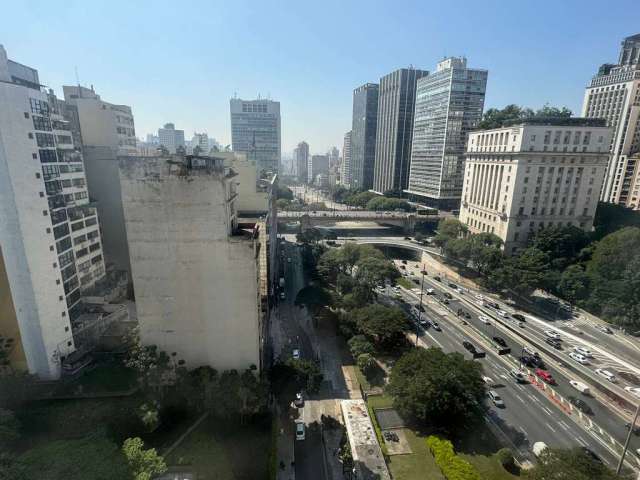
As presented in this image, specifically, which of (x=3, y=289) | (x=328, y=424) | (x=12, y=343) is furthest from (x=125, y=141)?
(x=328, y=424)

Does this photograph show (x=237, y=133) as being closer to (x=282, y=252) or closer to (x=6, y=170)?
(x=282, y=252)

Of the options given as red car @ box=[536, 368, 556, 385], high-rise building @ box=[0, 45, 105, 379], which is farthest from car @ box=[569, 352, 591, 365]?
high-rise building @ box=[0, 45, 105, 379]

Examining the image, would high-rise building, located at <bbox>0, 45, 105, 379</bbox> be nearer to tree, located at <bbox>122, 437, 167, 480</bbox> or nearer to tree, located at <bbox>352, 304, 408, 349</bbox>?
tree, located at <bbox>122, 437, 167, 480</bbox>

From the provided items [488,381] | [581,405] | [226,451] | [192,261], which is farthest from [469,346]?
[192,261]

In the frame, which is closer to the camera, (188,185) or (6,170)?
(188,185)

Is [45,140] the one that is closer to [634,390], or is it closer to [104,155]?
[104,155]

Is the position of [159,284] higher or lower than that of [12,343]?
higher
